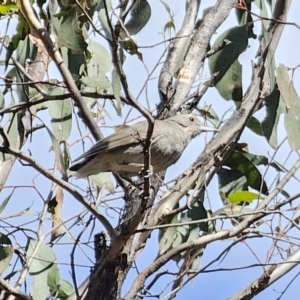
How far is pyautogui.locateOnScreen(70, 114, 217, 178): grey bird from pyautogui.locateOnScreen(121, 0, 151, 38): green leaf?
0.60m

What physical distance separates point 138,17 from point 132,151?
98 cm

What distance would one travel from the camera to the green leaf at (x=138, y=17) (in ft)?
10.2

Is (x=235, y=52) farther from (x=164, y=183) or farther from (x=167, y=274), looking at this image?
(x=167, y=274)

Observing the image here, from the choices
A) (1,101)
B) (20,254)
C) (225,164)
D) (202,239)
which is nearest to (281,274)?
(202,239)

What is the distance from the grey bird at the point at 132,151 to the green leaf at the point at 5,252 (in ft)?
2.08

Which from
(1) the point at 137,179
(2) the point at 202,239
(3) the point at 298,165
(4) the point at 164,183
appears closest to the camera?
(2) the point at 202,239

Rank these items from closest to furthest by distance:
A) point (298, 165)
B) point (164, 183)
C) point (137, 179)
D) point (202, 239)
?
point (202, 239), point (298, 165), point (164, 183), point (137, 179)

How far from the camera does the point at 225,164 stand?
368cm

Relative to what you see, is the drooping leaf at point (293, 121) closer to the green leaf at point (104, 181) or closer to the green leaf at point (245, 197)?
the green leaf at point (245, 197)

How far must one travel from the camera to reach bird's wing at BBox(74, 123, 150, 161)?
366 centimetres

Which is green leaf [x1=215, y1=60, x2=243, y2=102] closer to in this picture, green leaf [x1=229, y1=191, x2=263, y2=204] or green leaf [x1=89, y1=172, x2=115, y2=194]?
green leaf [x1=229, y1=191, x2=263, y2=204]

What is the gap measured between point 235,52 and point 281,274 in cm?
101

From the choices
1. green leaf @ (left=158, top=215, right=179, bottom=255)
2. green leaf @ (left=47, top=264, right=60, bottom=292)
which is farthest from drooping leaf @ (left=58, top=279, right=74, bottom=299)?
green leaf @ (left=158, top=215, right=179, bottom=255)

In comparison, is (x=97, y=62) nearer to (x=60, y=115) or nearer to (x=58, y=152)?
(x=60, y=115)
